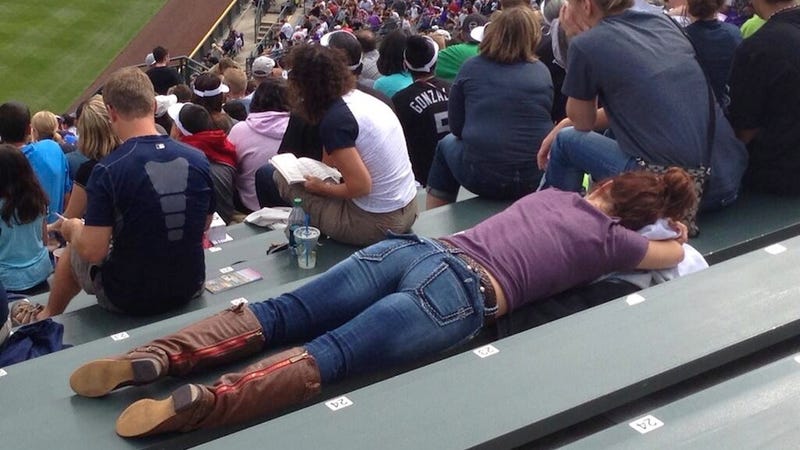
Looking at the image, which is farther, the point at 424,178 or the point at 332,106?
the point at 424,178

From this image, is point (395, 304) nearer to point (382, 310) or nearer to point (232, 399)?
point (382, 310)

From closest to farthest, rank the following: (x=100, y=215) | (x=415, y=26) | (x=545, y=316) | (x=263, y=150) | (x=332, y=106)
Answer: (x=545, y=316)
(x=100, y=215)
(x=332, y=106)
(x=263, y=150)
(x=415, y=26)

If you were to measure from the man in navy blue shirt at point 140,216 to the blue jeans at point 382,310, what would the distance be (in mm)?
912

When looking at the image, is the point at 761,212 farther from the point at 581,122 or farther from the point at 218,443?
the point at 218,443

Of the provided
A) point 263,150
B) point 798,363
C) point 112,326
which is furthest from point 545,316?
point 263,150

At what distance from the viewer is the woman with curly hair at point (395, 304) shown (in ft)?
10.4

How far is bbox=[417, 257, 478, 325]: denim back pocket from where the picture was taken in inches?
134

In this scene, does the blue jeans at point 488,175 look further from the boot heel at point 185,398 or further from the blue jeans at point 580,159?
the boot heel at point 185,398

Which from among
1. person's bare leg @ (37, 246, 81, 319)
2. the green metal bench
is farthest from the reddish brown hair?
person's bare leg @ (37, 246, 81, 319)

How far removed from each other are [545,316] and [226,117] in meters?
4.51

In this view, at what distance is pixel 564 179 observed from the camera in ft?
16.2

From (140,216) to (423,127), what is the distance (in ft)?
9.12

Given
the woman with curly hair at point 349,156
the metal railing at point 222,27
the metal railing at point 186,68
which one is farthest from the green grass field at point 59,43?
the woman with curly hair at point 349,156

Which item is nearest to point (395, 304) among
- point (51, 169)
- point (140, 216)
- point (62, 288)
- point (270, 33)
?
point (140, 216)
